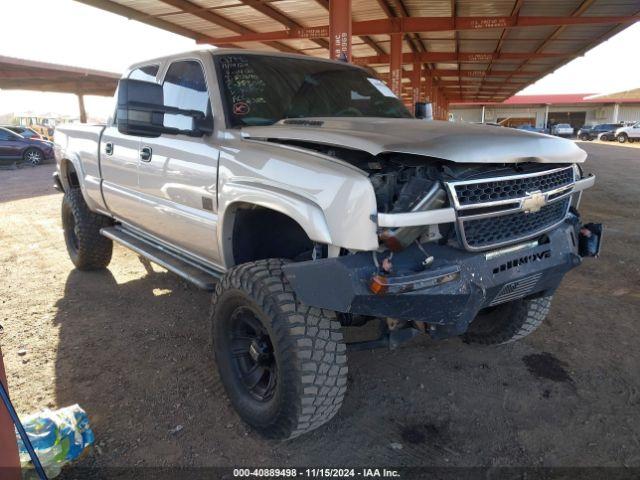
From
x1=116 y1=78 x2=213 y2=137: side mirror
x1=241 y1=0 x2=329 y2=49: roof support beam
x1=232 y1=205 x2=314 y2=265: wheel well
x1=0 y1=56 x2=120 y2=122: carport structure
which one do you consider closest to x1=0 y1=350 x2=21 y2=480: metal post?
x1=232 y1=205 x2=314 y2=265: wheel well

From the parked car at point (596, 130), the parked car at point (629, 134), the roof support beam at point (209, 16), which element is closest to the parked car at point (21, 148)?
the roof support beam at point (209, 16)

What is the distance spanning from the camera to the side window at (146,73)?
150 inches

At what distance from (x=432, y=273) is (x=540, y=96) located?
2466 inches

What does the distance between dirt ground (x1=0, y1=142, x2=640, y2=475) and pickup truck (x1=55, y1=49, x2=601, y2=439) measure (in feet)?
0.83

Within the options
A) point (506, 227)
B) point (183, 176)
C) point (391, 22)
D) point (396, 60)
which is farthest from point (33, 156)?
point (506, 227)

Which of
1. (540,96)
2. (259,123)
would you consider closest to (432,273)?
(259,123)

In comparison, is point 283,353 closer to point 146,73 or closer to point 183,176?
point 183,176

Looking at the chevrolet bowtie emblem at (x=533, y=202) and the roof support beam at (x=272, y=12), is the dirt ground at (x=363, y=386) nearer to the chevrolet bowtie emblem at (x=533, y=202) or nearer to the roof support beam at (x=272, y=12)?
the chevrolet bowtie emblem at (x=533, y=202)

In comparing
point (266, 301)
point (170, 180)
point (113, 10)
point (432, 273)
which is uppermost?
point (113, 10)

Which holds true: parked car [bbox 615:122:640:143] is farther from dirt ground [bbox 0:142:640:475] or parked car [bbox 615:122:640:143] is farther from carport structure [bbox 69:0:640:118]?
dirt ground [bbox 0:142:640:475]

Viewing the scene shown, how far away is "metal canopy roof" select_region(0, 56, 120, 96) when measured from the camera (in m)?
20.2

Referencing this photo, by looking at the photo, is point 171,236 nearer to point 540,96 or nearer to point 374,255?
point 374,255

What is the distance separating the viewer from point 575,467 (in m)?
2.29

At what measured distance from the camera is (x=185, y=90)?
11.2ft
